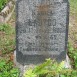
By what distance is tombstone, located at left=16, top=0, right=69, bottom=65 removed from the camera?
200 inches

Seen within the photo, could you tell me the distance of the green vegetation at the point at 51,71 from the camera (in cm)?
471

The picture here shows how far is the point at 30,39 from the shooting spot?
5.28m

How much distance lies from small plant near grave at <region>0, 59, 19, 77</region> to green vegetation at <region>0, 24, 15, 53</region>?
0.46 m

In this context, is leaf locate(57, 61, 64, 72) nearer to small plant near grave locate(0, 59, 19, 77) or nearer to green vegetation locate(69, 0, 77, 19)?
small plant near grave locate(0, 59, 19, 77)

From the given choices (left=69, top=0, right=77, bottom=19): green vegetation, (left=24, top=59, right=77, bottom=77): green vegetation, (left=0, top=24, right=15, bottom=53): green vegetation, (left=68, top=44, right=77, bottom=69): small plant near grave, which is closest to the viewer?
(left=24, top=59, right=77, bottom=77): green vegetation

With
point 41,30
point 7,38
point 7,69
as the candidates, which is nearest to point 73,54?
point 41,30

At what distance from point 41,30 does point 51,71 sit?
0.72 m

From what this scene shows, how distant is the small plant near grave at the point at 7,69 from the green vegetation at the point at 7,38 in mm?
462

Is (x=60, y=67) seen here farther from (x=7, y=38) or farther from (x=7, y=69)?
(x=7, y=38)

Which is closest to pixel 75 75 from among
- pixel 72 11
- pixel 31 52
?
pixel 31 52

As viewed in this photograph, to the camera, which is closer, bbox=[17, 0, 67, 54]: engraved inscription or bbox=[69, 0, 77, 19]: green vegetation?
bbox=[17, 0, 67, 54]: engraved inscription

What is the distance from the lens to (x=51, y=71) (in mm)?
4883

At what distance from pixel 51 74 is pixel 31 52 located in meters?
0.59

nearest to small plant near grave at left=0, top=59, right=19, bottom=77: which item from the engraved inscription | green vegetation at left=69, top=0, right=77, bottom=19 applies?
the engraved inscription
